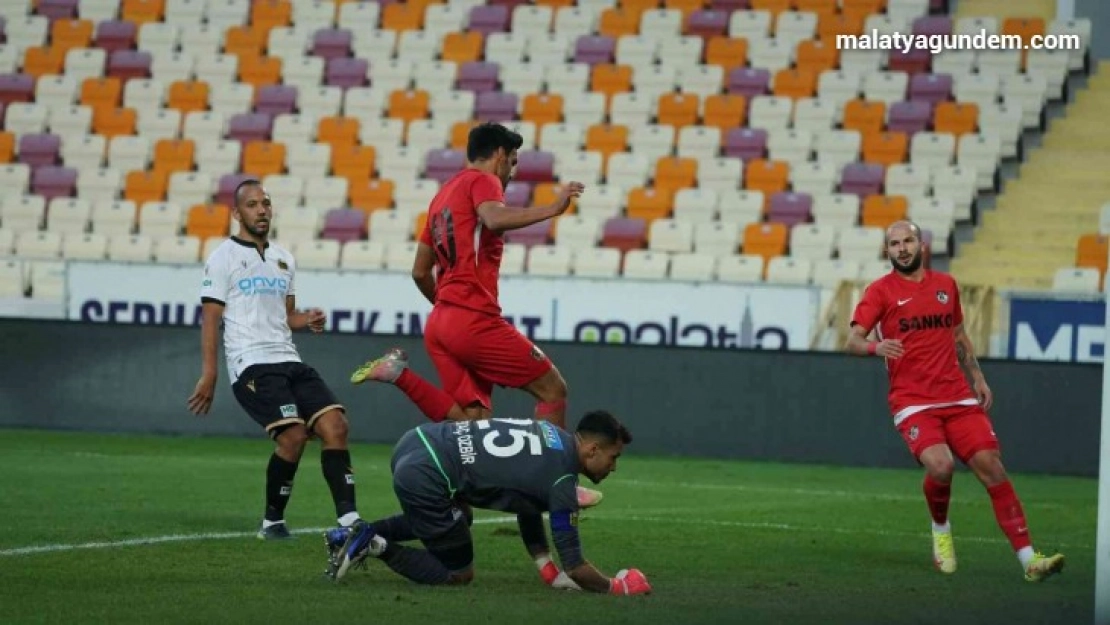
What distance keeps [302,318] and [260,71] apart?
18243mm

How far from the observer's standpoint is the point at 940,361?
417 inches

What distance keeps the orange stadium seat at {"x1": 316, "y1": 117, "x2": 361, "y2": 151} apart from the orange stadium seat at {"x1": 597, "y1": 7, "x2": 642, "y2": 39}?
3.95m

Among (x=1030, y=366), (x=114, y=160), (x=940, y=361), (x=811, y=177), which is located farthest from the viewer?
(x=114, y=160)

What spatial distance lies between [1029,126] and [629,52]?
576 cm

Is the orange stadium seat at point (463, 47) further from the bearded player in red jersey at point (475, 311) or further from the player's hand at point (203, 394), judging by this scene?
the bearded player in red jersey at point (475, 311)

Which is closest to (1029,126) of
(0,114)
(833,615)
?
(0,114)

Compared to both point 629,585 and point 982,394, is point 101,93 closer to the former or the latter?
point 982,394

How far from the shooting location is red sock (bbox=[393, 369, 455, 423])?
32.5ft

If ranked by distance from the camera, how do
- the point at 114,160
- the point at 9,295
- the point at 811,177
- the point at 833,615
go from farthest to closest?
the point at 114,160
the point at 811,177
the point at 9,295
the point at 833,615

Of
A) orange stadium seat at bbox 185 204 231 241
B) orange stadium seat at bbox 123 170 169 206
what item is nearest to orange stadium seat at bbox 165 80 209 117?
orange stadium seat at bbox 123 170 169 206

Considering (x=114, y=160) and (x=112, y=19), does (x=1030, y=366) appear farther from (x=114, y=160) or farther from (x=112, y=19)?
(x=112, y=19)

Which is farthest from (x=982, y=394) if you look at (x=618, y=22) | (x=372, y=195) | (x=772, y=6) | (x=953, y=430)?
(x=618, y=22)

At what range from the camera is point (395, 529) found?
29.6 feet

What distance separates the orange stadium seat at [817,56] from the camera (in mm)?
26984
